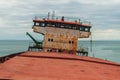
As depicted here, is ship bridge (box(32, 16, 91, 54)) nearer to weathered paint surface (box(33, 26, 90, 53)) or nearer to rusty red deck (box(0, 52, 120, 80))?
weathered paint surface (box(33, 26, 90, 53))

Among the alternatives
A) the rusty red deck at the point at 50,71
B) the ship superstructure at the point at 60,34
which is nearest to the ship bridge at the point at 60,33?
the ship superstructure at the point at 60,34

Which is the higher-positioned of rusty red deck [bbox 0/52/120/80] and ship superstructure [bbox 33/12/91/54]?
ship superstructure [bbox 33/12/91/54]

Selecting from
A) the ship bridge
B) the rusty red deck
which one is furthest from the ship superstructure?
the rusty red deck

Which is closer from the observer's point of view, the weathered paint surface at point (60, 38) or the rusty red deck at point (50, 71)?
the rusty red deck at point (50, 71)

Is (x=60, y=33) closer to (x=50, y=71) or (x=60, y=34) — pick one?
(x=60, y=34)

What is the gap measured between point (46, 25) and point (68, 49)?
4171 millimetres

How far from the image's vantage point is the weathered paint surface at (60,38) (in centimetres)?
3772

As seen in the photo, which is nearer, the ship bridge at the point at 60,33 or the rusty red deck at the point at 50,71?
the rusty red deck at the point at 50,71

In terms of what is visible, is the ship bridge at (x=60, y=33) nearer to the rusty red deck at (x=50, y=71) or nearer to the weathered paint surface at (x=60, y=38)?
the weathered paint surface at (x=60, y=38)

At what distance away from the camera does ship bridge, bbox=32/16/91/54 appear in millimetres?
37750

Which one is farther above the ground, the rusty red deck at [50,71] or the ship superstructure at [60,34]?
the ship superstructure at [60,34]

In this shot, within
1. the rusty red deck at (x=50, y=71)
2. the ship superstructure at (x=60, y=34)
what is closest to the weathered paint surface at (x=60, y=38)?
the ship superstructure at (x=60, y=34)

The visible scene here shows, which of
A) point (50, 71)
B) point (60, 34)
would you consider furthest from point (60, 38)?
point (50, 71)

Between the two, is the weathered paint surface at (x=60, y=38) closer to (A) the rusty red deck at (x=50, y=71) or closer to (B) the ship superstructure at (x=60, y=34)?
(B) the ship superstructure at (x=60, y=34)
